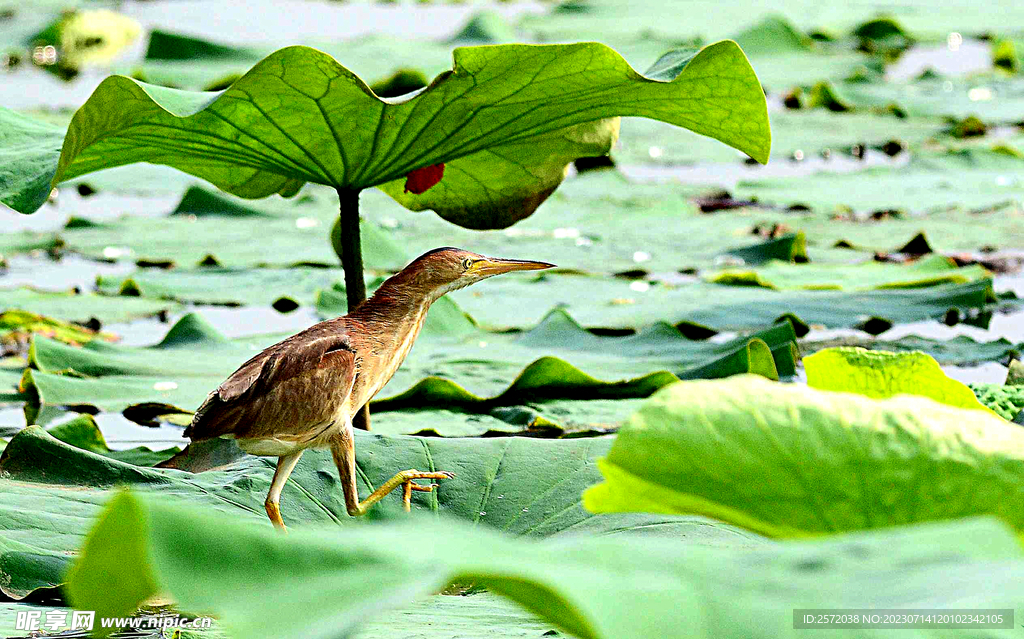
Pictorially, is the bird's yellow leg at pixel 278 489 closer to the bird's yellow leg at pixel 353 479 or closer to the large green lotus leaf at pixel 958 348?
the bird's yellow leg at pixel 353 479

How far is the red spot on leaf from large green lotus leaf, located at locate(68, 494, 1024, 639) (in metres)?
1.41

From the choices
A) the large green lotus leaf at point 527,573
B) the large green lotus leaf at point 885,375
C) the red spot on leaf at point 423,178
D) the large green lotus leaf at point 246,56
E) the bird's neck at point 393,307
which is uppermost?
the large green lotus leaf at point 246,56

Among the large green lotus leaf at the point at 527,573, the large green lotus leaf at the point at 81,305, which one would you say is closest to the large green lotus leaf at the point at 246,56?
the large green lotus leaf at the point at 81,305

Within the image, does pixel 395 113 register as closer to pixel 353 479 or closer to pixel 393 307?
pixel 393 307

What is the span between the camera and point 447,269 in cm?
162

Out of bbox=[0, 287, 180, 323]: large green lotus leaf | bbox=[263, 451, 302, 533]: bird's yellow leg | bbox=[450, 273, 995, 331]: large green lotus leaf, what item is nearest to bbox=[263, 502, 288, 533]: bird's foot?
bbox=[263, 451, 302, 533]: bird's yellow leg

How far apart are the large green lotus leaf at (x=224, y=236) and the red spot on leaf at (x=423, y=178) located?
123 centimetres

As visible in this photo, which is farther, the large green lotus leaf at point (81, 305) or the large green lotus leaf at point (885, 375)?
the large green lotus leaf at point (81, 305)

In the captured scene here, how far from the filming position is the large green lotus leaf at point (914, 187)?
158 inches

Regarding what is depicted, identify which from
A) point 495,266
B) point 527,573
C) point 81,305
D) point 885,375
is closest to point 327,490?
point 495,266

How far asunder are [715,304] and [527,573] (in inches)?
93.1

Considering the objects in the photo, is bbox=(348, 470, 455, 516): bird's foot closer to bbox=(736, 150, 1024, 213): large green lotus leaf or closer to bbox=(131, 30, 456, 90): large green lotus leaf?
bbox=(736, 150, 1024, 213): large green lotus leaf

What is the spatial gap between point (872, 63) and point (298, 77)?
16.7ft

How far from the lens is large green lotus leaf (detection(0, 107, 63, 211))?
5.22 ft
